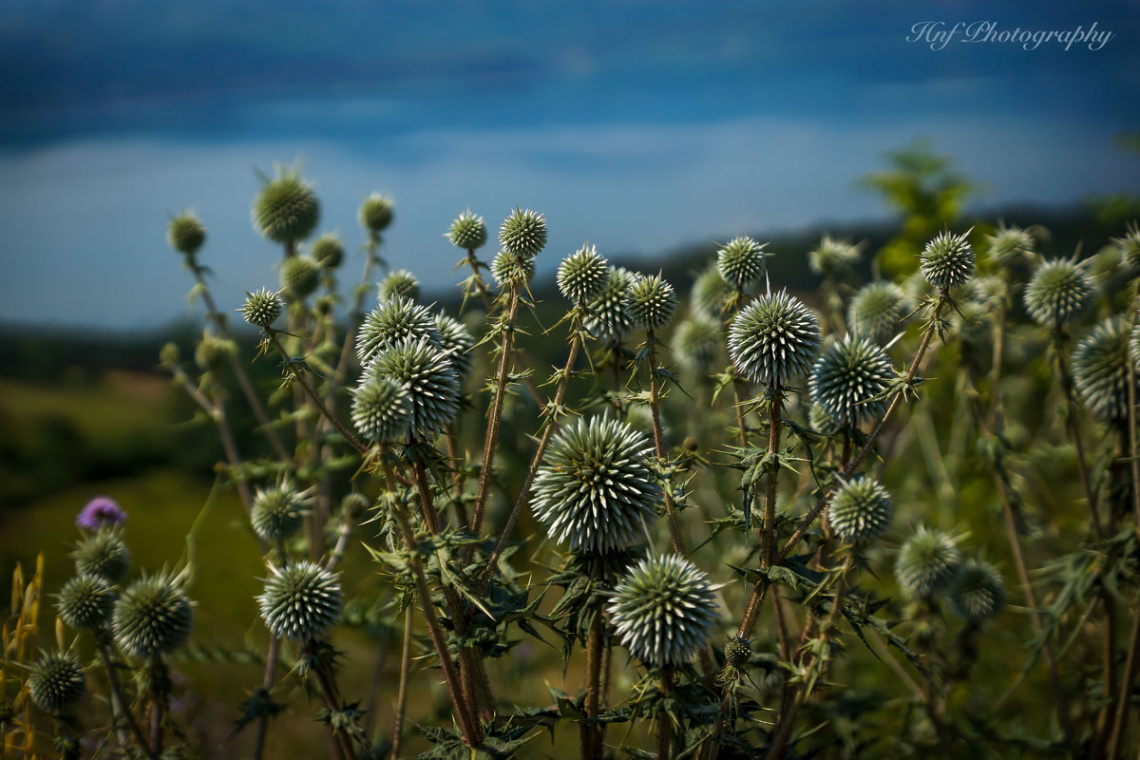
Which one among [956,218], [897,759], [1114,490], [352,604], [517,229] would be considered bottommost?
[897,759]

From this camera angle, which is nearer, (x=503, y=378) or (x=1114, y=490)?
(x=503, y=378)

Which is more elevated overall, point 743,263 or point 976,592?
point 743,263

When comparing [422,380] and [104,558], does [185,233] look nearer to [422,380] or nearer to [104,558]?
[104,558]

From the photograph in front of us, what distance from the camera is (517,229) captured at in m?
2.78

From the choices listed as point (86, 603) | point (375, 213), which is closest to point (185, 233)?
point (375, 213)

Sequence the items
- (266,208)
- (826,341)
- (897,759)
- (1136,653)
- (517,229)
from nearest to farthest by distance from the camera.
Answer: (517,229), (826,341), (1136,653), (897,759), (266,208)

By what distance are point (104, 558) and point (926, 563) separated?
3.93 meters

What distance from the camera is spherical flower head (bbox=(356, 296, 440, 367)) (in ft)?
8.83

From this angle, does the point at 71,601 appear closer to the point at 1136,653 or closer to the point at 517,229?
the point at 517,229

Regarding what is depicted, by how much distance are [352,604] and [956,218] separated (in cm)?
767

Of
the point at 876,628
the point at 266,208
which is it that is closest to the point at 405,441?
the point at 876,628

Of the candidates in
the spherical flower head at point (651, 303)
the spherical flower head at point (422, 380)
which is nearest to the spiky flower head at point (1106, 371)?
the spherical flower head at point (651, 303)

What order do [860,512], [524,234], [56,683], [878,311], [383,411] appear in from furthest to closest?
[878,311], [56,683], [860,512], [524,234], [383,411]

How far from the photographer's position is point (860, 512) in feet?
9.72
